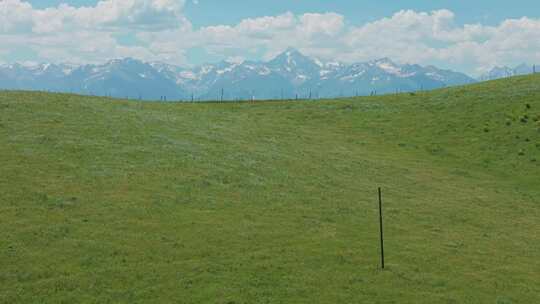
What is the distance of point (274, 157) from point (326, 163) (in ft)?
15.5

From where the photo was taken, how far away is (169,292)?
2108 cm

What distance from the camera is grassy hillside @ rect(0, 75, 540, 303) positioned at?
73.5ft

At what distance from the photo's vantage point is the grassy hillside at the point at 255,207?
2239 cm

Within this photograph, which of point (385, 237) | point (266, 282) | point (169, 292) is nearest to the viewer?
point (169, 292)

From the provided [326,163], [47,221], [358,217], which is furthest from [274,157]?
[47,221]

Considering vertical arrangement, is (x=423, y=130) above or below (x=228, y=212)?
above

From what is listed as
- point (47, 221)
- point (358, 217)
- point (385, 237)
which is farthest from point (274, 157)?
point (47, 221)

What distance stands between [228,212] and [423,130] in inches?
1487

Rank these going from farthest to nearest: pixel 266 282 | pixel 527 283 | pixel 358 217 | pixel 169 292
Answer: pixel 358 217
pixel 527 283
pixel 266 282
pixel 169 292

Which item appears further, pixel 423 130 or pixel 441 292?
pixel 423 130

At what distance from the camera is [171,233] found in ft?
89.2

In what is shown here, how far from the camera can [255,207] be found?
1291 inches

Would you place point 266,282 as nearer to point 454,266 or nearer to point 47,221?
point 454,266

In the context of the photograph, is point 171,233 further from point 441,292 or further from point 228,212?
point 441,292
